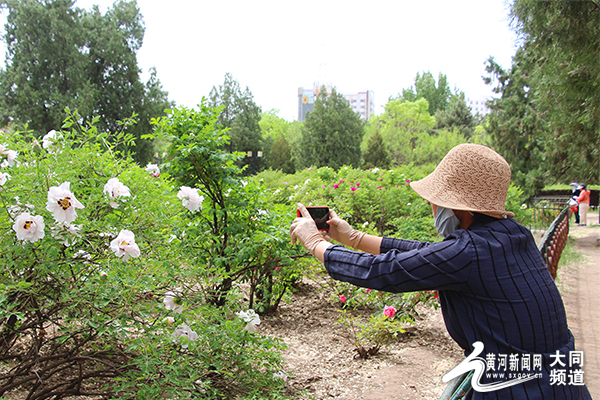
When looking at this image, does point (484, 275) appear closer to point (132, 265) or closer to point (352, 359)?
point (132, 265)

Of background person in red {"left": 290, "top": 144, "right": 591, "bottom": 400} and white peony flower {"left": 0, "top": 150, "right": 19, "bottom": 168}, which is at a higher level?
white peony flower {"left": 0, "top": 150, "right": 19, "bottom": 168}

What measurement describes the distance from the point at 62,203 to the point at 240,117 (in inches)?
1261

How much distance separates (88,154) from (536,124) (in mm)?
13795

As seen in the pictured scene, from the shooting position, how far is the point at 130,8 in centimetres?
2659

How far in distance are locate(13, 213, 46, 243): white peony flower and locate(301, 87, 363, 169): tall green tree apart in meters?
21.8

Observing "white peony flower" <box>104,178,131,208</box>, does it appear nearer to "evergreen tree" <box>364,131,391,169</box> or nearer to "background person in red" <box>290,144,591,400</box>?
"background person in red" <box>290,144,591,400</box>

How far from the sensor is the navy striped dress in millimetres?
1358

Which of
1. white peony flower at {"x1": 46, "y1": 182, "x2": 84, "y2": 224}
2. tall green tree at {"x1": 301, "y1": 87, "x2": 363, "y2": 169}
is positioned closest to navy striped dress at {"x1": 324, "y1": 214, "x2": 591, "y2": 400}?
white peony flower at {"x1": 46, "y1": 182, "x2": 84, "y2": 224}

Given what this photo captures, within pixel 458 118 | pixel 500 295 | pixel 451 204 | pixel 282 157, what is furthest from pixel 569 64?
pixel 458 118

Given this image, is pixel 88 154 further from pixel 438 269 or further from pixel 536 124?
pixel 536 124

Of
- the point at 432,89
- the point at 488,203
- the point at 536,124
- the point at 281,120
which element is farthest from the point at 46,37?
the point at 432,89

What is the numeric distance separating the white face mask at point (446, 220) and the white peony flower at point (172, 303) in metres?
1.32

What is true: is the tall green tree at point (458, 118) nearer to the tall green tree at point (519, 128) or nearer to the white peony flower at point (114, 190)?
the tall green tree at point (519, 128)

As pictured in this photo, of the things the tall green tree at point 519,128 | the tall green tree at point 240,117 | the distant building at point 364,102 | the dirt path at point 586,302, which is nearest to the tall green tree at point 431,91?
the tall green tree at point 240,117
